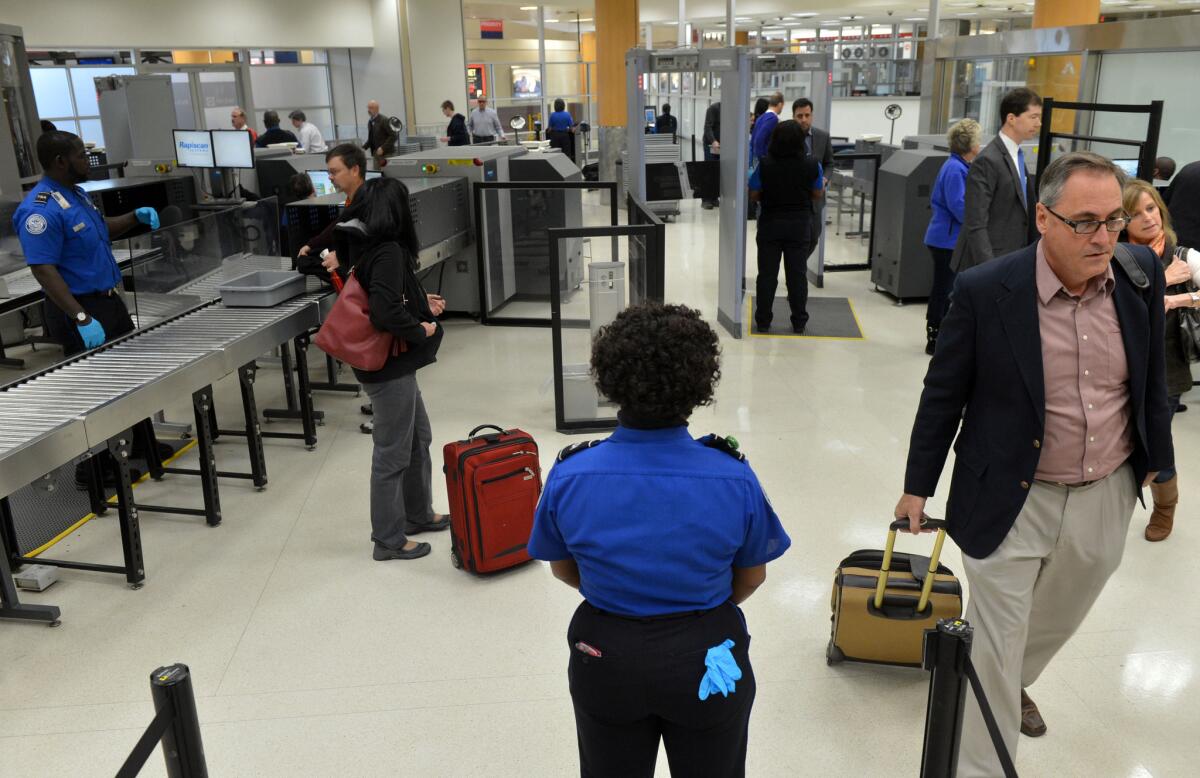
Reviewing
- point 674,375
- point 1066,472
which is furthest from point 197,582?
point 1066,472

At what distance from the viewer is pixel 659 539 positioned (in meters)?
1.55

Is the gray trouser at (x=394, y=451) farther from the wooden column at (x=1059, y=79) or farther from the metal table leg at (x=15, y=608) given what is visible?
the wooden column at (x=1059, y=79)

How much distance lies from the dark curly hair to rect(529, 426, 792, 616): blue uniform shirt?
5 centimetres

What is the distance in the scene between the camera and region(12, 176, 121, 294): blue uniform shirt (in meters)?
4.21

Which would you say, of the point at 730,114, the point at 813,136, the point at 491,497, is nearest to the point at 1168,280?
the point at 491,497

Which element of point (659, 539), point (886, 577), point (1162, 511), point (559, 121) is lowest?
point (1162, 511)

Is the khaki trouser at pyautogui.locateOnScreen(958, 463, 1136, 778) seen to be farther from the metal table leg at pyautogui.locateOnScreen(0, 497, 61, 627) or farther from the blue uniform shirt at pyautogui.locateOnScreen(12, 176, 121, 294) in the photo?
the blue uniform shirt at pyautogui.locateOnScreen(12, 176, 121, 294)

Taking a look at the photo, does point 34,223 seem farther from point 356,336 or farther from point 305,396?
point 356,336

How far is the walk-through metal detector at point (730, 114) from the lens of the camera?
6582mm

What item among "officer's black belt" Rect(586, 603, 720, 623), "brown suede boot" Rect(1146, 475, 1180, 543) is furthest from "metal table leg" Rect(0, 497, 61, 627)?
"brown suede boot" Rect(1146, 475, 1180, 543)

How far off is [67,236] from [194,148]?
4.38 m

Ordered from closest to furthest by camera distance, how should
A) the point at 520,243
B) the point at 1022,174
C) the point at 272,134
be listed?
the point at 1022,174
the point at 520,243
the point at 272,134

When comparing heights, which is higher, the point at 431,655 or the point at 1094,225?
the point at 1094,225

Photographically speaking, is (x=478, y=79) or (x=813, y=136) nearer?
(x=813, y=136)
